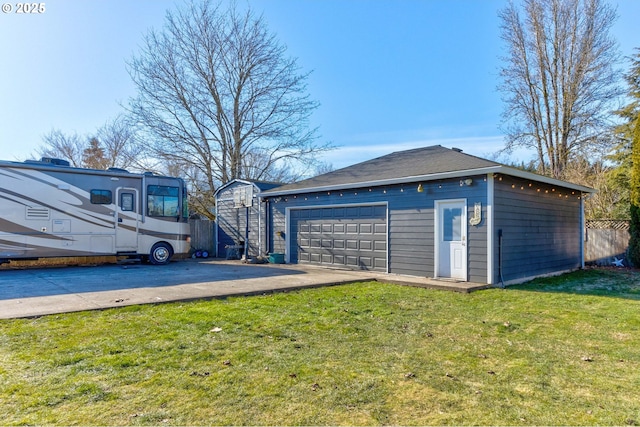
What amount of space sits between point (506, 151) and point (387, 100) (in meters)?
7.06

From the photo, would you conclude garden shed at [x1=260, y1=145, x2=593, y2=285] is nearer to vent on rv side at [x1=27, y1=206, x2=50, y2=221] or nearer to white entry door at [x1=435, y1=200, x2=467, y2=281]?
white entry door at [x1=435, y1=200, x2=467, y2=281]

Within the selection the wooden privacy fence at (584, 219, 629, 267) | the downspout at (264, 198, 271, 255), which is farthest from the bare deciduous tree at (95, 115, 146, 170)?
the wooden privacy fence at (584, 219, 629, 267)

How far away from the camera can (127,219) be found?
11633mm

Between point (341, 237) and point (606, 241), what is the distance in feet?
29.3

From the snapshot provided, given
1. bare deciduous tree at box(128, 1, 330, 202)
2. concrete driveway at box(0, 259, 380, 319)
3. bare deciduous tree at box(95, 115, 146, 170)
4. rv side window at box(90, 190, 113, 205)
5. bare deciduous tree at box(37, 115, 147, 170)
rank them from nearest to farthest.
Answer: concrete driveway at box(0, 259, 380, 319) → rv side window at box(90, 190, 113, 205) → bare deciduous tree at box(128, 1, 330, 202) → bare deciduous tree at box(95, 115, 146, 170) → bare deciduous tree at box(37, 115, 147, 170)

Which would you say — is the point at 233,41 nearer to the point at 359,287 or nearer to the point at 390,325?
the point at 359,287

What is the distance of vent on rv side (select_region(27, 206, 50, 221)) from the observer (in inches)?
402

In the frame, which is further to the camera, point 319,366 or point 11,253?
point 11,253

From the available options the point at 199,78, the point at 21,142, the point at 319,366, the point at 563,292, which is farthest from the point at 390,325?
the point at 21,142

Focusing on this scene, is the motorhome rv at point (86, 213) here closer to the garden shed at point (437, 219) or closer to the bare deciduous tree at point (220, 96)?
the garden shed at point (437, 219)

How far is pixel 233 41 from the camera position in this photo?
57.6 ft

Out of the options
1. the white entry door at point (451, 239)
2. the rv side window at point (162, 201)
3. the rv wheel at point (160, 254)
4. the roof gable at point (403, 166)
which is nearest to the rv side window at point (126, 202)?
the rv side window at point (162, 201)

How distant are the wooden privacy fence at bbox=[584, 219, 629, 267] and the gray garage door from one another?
806cm

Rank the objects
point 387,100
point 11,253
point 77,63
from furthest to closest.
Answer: point 387,100
point 77,63
point 11,253
